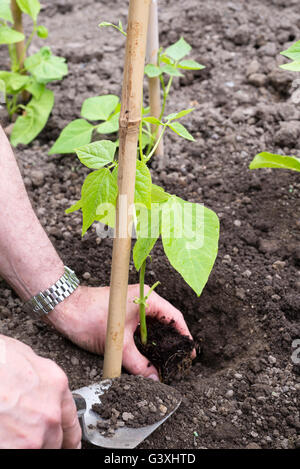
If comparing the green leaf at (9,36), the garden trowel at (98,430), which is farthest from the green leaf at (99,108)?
the garden trowel at (98,430)

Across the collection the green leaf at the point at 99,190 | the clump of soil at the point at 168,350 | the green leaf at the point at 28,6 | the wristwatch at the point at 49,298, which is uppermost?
the green leaf at the point at 28,6

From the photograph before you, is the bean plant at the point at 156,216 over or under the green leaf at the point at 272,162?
under

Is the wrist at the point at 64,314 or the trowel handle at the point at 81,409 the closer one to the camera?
the trowel handle at the point at 81,409

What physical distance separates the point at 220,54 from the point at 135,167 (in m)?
1.39

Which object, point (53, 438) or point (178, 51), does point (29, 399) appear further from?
point (178, 51)

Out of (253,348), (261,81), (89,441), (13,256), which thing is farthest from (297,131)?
(89,441)

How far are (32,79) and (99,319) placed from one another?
3.35 feet

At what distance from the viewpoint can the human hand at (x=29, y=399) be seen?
873 mm

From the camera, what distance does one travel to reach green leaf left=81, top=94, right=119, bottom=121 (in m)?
1.55

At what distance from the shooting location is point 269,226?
5.24ft

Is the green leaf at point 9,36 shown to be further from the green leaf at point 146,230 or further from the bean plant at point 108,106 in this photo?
the green leaf at point 146,230

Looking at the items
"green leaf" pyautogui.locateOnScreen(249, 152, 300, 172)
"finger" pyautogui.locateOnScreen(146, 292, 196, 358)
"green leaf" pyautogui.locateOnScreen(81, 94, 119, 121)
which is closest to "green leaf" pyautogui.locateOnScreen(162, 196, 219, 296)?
"green leaf" pyautogui.locateOnScreen(249, 152, 300, 172)

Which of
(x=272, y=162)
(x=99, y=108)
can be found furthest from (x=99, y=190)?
(x=99, y=108)

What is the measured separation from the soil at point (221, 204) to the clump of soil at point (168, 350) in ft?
0.12
